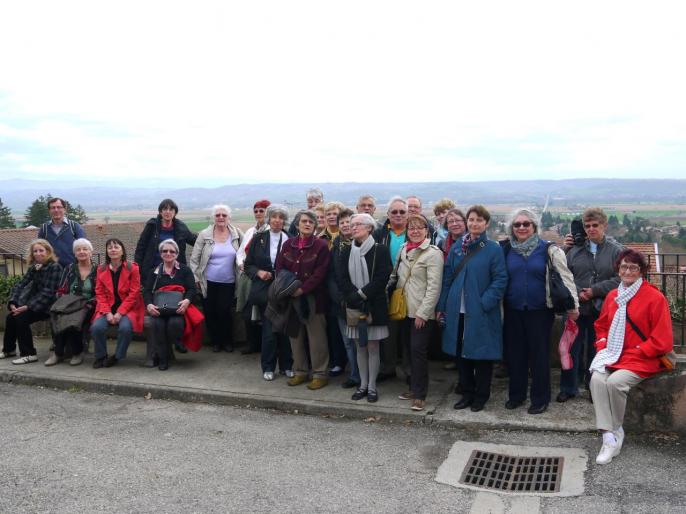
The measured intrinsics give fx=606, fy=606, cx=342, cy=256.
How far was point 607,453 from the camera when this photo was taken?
15.0 feet

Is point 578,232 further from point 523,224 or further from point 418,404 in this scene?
point 418,404

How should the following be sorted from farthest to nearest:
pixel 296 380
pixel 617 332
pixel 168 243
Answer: pixel 168 243, pixel 296 380, pixel 617 332

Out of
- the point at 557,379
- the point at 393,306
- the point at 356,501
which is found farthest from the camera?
the point at 557,379

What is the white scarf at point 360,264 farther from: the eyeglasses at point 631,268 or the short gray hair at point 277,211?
the eyeglasses at point 631,268

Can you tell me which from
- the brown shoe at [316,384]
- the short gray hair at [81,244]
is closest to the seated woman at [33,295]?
the short gray hair at [81,244]

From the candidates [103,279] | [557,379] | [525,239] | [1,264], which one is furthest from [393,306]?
[1,264]

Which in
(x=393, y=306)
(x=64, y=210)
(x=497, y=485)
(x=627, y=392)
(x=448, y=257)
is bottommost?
(x=497, y=485)

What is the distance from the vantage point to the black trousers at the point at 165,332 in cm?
709

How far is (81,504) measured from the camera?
162 inches

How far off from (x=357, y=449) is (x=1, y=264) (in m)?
7.83

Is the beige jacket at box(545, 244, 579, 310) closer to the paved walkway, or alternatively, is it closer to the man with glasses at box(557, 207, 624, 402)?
the man with glasses at box(557, 207, 624, 402)

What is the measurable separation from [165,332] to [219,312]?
77cm

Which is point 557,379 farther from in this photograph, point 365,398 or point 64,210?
point 64,210

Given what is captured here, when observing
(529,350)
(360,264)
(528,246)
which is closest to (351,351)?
(360,264)
